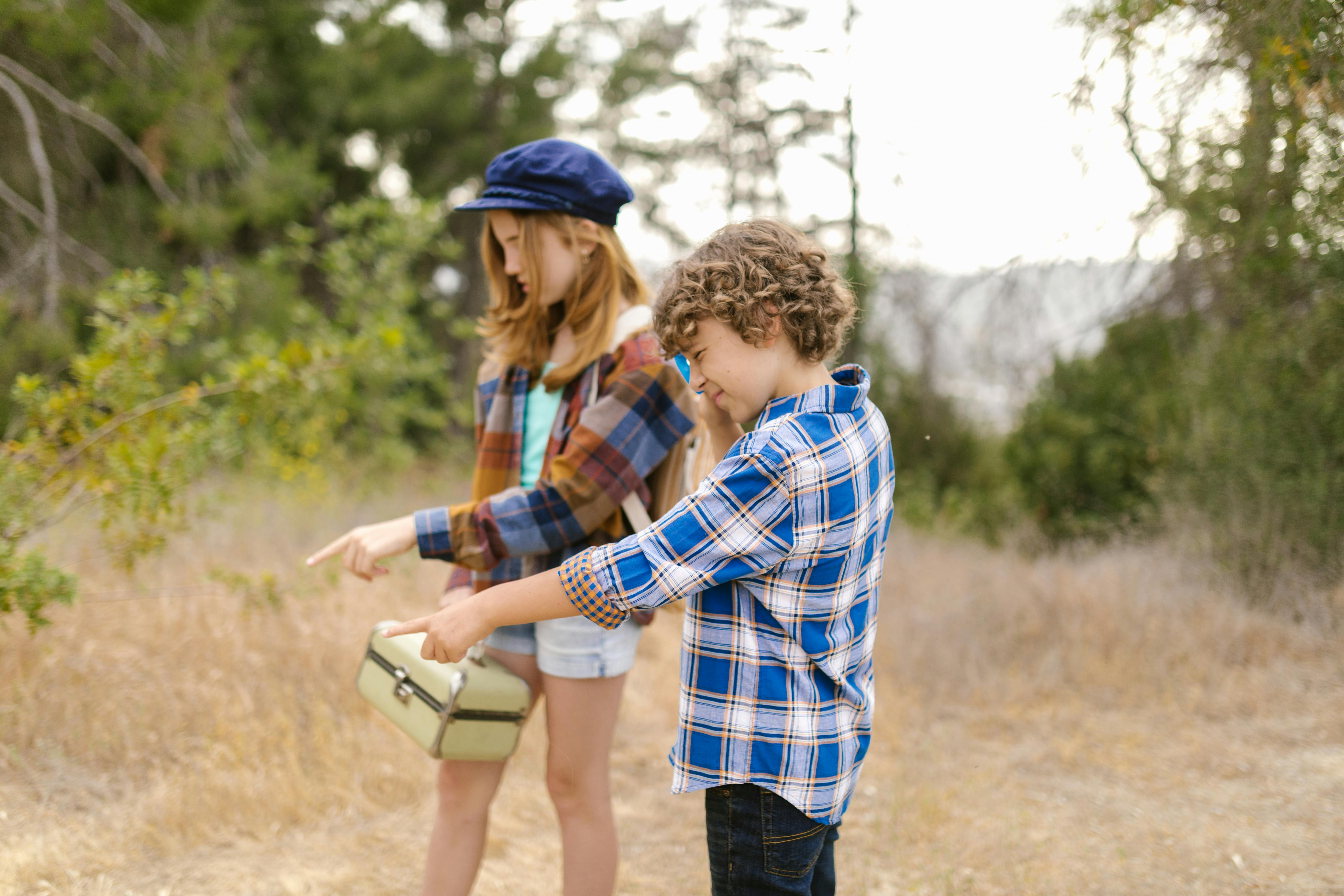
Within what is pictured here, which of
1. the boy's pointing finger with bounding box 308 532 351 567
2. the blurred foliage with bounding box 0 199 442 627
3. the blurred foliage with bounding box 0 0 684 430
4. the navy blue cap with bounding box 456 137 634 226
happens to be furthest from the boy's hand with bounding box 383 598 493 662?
the blurred foliage with bounding box 0 0 684 430

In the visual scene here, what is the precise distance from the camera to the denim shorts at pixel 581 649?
185cm

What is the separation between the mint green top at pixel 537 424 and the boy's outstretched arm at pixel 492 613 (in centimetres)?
63

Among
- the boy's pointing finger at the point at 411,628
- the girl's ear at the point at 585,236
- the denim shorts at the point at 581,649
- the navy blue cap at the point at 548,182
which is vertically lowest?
the denim shorts at the point at 581,649

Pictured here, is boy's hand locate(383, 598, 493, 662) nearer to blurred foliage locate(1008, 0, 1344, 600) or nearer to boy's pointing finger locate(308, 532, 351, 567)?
boy's pointing finger locate(308, 532, 351, 567)

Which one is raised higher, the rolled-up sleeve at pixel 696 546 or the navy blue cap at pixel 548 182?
the navy blue cap at pixel 548 182

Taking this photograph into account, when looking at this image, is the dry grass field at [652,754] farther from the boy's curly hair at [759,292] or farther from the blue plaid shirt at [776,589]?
the boy's curly hair at [759,292]

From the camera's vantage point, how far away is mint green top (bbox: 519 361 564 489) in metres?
1.97

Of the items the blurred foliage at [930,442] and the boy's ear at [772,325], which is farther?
the blurred foliage at [930,442]

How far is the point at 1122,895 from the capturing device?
2.61m

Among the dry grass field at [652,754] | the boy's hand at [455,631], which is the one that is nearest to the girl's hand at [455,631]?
the boy's hand at [455,631]

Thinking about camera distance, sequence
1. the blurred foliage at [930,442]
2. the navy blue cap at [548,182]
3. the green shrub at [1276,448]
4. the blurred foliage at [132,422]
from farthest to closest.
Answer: the blurred foliage at [930,442] → the green shrub at [1276,448] → the blurred foliage at [132,422] → the navy blue cap at [548,182]

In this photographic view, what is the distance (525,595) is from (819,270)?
66 centimetres

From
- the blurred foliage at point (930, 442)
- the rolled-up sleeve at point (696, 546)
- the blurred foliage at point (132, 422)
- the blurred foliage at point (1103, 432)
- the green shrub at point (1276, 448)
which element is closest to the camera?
the rolled-up sleeve at point (696, 546)

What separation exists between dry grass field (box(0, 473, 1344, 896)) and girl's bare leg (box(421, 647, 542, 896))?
0.81 meters
